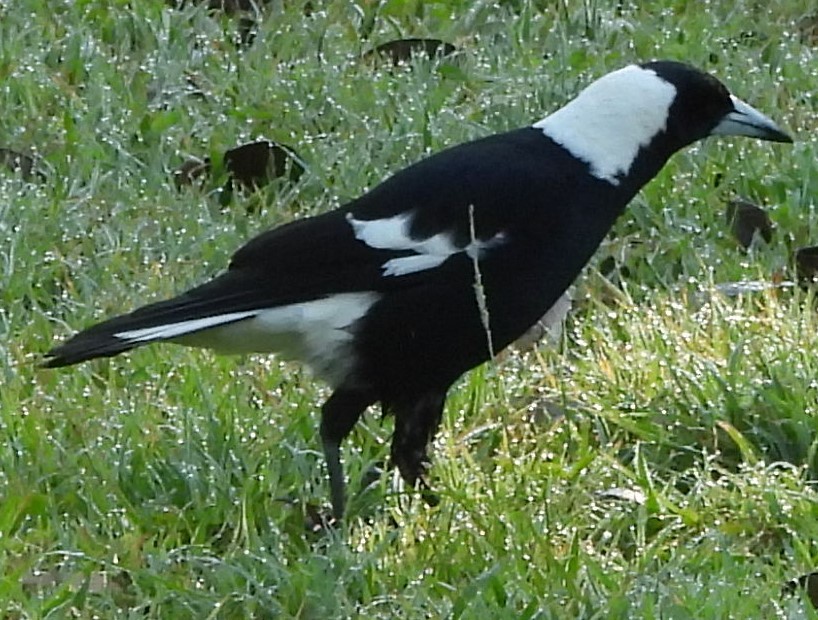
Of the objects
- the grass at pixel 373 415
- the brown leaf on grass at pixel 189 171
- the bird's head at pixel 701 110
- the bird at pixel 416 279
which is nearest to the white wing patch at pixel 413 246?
the bird at pixel 416 279

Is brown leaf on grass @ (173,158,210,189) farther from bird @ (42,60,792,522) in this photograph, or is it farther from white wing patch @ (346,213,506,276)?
white wing patch @ (346,213,506,276)

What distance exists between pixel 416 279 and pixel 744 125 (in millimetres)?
662

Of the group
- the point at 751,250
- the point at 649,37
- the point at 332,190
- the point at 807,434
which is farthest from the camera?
the point at 649,37

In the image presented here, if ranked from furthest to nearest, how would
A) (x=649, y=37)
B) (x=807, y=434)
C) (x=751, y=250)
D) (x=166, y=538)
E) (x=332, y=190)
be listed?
(x=649, y=37), (x=332, y=190), (x=751, y=250), (x=807, y=434), (x=166, y=538)

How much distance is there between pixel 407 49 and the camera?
14.6 feet

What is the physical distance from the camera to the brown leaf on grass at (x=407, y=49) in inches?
174

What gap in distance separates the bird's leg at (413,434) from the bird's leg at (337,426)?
0.06 meters

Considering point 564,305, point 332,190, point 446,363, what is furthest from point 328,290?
point 332,190

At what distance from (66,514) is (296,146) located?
55.8 inches

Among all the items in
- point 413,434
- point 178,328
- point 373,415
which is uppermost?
point 178,328

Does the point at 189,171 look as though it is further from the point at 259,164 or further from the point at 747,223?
the point at 747,223

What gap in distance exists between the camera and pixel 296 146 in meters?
3.97

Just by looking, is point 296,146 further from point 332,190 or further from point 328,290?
point 328,290

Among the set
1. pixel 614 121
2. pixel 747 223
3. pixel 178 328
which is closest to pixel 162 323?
pixel 178 328
